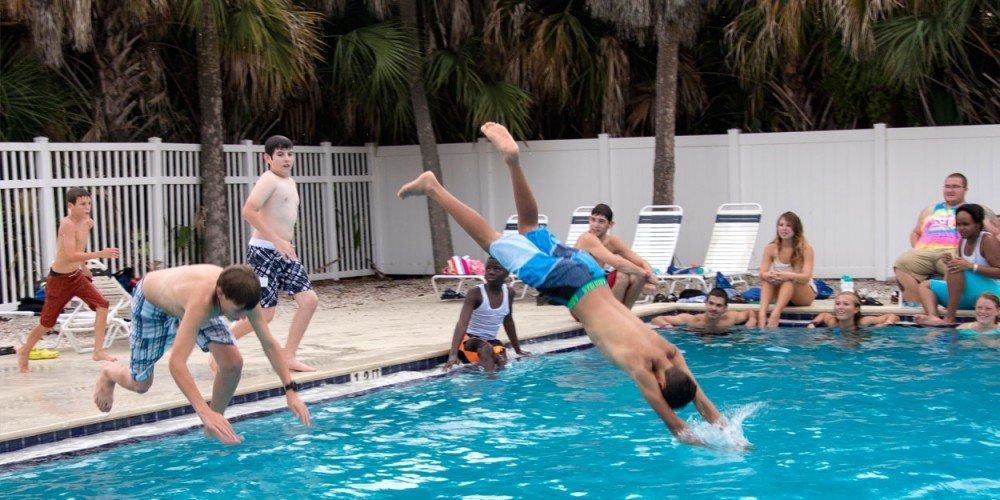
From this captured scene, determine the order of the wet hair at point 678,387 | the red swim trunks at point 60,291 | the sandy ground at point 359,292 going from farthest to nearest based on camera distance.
A: the sandy ground at point 359,292 < the red swim trunks at point 60,291 < the wet hair at point 678,387

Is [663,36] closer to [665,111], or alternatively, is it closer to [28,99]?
[665,111]

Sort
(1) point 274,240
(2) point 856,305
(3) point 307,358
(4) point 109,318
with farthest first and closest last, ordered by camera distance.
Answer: (2) point 856,305, (4) point 109,318, (3) point 307,358, (1) point 274,240

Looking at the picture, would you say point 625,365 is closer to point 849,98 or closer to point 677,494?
point 677,494

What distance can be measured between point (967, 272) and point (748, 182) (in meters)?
4.96

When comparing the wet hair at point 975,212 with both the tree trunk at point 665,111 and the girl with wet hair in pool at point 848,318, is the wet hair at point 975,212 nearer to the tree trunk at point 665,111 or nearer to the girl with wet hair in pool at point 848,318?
the girl with wet hair in pool at point 848,318

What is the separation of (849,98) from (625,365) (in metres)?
10.6

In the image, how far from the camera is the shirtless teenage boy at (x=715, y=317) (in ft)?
38.6

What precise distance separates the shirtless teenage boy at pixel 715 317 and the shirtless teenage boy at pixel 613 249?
31.4 inches

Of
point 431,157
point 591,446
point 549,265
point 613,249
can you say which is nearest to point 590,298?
point 549,265

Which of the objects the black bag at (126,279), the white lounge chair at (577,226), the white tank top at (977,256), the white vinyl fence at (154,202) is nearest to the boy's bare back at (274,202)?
the black bag at (126,279)

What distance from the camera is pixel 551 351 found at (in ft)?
34.6

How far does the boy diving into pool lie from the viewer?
6.34m

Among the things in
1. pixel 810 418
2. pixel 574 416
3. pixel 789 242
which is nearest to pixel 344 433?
pixel 574 416

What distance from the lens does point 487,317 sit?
9531 millimetres
